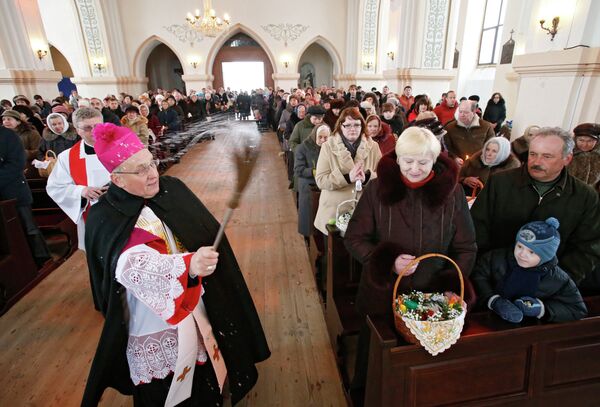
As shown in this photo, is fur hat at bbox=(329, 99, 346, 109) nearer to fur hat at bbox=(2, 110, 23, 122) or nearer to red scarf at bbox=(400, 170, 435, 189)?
red scarf at bbox=(400, 170, 435, 189)

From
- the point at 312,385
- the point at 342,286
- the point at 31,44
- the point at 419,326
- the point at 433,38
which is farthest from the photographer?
the point at 433,38

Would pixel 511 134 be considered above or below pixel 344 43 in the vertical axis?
below

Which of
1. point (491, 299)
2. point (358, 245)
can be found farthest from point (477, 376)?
point (358, 245)

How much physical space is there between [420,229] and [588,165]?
2.14 metres

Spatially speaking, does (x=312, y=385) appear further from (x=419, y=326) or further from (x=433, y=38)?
(x=433, y=38)

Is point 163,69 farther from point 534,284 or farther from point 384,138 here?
point 534,284

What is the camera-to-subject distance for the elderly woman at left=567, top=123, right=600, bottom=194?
2.76 m

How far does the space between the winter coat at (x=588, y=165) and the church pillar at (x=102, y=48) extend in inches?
724

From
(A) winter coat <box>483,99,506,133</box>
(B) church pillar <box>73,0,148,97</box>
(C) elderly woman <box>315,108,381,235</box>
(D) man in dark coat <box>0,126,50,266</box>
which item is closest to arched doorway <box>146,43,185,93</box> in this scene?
(B) church pillar <box>73,0,148,97</box>

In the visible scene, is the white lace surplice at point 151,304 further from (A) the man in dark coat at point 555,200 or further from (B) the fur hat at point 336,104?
(B) the fur hat at point 336,104

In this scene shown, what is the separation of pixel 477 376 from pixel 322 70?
2344 centimetres

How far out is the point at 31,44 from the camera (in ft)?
28.2

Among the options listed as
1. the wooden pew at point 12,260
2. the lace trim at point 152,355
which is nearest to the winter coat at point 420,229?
the lace trim at point 152,355

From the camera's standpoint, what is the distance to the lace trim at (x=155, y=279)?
1320 mm
